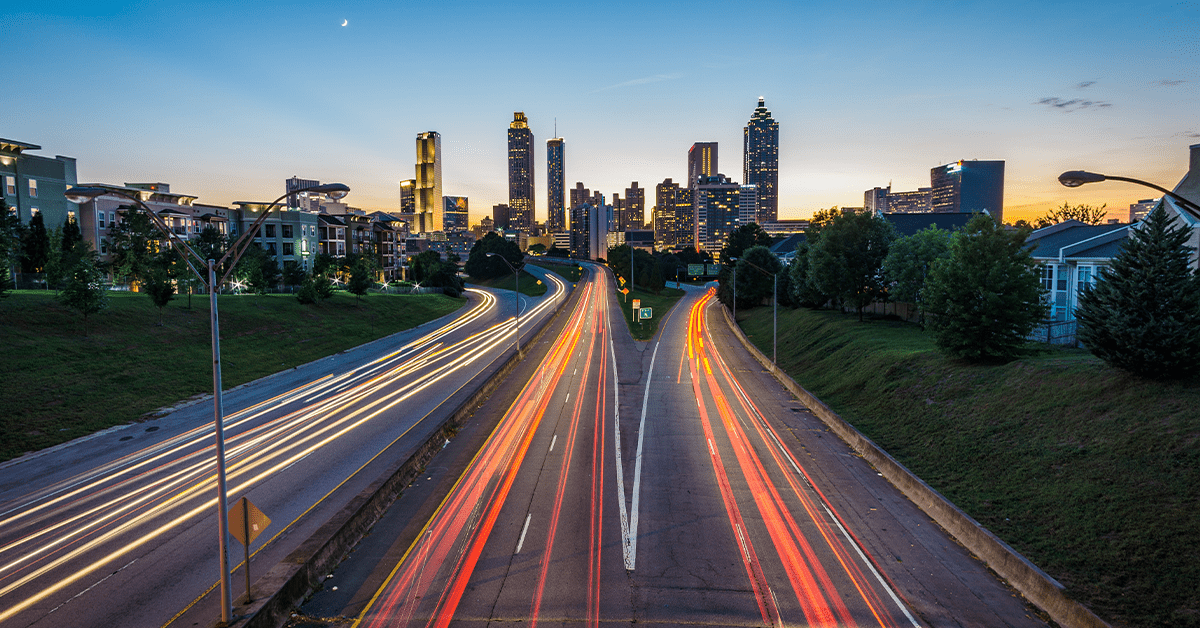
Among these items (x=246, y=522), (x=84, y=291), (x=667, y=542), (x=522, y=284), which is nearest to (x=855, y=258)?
(x=667, y=542)

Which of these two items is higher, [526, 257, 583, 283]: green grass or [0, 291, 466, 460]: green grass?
[526, 257, 583, 283]: green grass

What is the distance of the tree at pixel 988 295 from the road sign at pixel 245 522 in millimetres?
29919

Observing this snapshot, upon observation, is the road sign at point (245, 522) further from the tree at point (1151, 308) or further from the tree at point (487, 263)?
the tree at point (487, 263)

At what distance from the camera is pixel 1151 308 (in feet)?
62.8

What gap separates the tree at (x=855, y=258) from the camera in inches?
2030

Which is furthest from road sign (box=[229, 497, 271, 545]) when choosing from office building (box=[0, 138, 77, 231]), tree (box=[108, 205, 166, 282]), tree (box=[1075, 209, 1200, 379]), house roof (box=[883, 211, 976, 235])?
house roof (box=[883, 211, 976, 235])

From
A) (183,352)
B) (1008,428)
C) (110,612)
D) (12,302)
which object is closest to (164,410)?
(183,352)

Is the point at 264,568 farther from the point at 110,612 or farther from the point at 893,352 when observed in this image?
the point at 893,352

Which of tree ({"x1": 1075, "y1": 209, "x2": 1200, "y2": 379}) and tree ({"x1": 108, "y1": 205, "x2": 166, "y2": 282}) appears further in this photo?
tree ({"x1": 108, "y1": 205, "x2": 166, "y2": 282})

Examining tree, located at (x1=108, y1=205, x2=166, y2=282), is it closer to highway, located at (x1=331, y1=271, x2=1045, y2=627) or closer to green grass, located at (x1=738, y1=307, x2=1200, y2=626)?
highway, located at (x1=331, y1=271, x2=1045, y2=627)

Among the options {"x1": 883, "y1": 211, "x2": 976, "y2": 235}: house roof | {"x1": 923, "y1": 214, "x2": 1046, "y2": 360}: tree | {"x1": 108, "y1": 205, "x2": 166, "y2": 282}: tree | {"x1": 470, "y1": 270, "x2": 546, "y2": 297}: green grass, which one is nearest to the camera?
{"x1": 923, "y1": 214, "x2": 1046, "y2": 360}: tree

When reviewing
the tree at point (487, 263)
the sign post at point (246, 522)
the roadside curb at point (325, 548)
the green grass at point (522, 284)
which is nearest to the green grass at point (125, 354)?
the roadside curb at point (325, 548)

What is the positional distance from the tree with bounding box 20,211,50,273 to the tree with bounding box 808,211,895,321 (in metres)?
76.5

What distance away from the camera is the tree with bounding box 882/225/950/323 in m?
45.3
